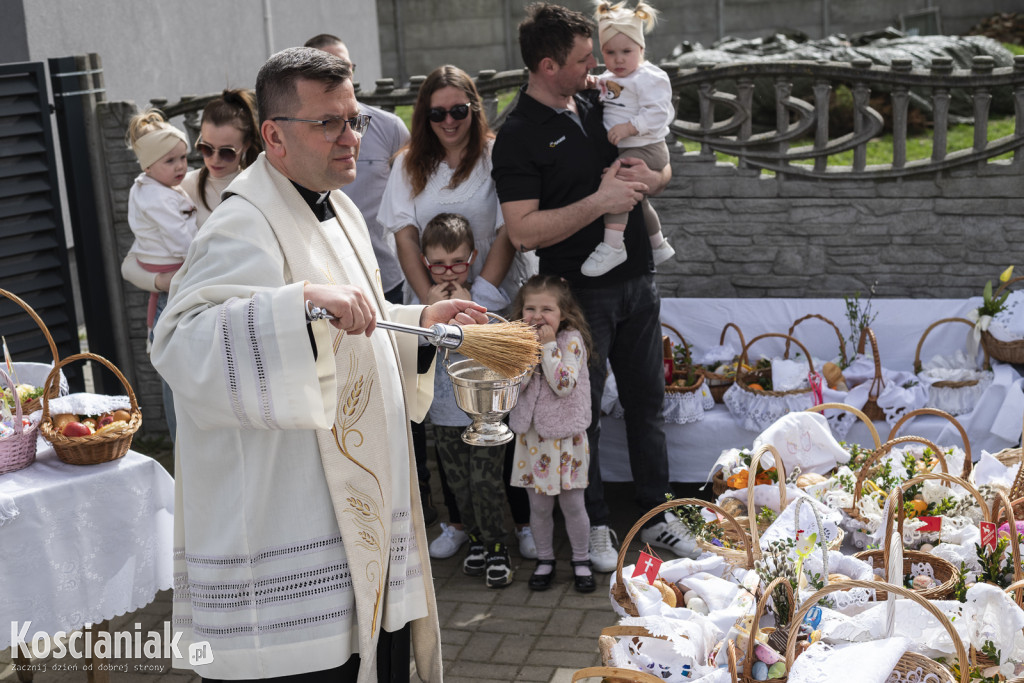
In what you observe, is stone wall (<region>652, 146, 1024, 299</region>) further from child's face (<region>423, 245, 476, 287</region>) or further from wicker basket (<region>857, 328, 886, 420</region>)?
child's face (<region>423, 245, 476, 287</region>)

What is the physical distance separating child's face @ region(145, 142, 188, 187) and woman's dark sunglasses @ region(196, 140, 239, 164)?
397 mm

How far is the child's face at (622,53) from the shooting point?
15.2 feet

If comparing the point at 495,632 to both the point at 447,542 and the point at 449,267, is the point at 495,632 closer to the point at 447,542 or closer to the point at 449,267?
the point at 447,542

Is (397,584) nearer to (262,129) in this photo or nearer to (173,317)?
(173,317)

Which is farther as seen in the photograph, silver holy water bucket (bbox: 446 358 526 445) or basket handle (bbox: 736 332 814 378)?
basket handle (bbox: 736 332 814 378)

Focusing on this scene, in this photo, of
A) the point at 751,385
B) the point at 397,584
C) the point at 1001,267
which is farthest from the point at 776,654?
the point at 1001,267

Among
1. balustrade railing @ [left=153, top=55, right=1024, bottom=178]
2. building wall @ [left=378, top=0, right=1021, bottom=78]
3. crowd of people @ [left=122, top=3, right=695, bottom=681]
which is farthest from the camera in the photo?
building wall @ [left=378, top=0, right=1021, bottom=78]

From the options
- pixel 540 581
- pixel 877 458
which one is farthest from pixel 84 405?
pixel 877 458

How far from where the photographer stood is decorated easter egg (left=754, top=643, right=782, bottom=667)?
2797mm

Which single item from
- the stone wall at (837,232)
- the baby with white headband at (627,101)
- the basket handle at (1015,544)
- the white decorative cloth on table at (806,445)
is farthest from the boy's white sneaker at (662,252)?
the basket handle at (1015,544)

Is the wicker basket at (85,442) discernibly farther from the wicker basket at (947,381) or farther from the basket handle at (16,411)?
the wicker basket at (947,381)

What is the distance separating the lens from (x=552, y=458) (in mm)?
4586

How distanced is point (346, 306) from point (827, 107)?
465 centimetres

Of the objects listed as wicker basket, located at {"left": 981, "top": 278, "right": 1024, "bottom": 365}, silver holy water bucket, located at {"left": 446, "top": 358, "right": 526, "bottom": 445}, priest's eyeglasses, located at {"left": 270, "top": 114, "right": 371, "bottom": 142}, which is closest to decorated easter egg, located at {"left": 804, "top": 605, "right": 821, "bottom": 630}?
silver holy water bucket, located at {"left": 446, "top": 358, "right": 526, "bottom": 445}
